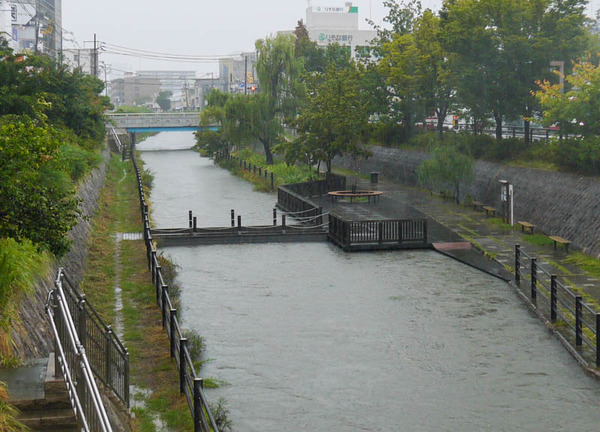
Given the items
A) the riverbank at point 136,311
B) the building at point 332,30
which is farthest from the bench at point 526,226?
the building at point 332,30

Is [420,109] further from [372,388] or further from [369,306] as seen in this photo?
[372,388]

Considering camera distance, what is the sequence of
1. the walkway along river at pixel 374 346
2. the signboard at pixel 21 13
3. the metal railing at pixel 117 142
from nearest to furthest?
the walkway along river at pixel 374 346 → the metal railing at pixel 117 142 → the signboard at pixel 21 13

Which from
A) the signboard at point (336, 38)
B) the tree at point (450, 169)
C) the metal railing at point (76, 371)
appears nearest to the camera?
the metal railing at point (76, 371)

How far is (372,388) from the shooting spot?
15.5 metres

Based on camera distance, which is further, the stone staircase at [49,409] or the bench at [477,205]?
the bench at [477,205]

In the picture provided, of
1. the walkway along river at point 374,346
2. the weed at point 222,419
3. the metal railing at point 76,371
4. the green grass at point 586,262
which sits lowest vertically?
the walkway along river at point 374,346

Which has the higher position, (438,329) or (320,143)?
(320,143)

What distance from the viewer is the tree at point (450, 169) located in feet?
145

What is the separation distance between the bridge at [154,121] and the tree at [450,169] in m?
59.2

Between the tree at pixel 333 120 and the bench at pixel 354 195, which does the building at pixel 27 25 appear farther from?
the bench at pixel 354 195

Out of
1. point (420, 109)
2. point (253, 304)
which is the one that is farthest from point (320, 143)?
point (253, 304)

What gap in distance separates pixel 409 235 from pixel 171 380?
18.4m

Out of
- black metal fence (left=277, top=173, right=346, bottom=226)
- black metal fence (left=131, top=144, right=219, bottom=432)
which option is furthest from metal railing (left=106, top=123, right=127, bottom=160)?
black metal fence (left=131, top=144, right=219, bottom=432)

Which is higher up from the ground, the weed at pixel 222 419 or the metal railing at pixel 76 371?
the metal railing at pixel 76 371
